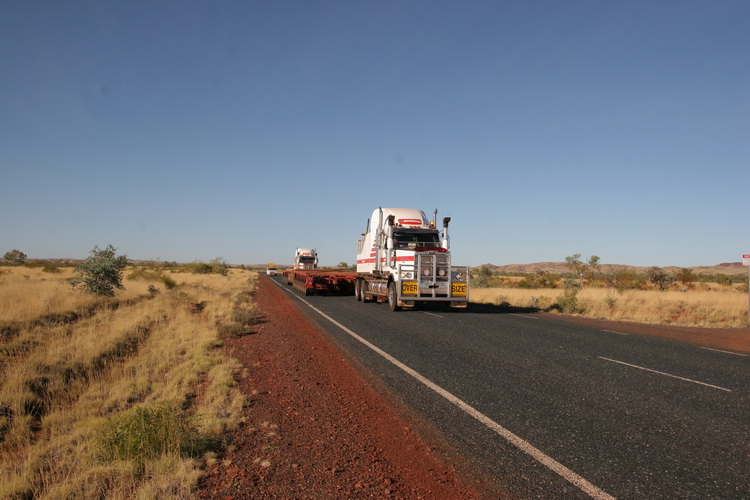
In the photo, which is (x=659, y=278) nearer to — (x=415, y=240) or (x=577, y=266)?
(x=577, y=266)

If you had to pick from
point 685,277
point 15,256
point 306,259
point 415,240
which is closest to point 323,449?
point 415,240

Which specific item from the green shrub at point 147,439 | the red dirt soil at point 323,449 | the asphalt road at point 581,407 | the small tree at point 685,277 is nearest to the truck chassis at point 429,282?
the asphalt road at point 581,407

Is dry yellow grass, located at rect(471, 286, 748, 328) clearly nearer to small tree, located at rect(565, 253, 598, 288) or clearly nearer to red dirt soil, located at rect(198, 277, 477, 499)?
red dirt soil, located at rect(198, 277, 477, 499)

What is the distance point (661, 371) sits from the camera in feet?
25.2

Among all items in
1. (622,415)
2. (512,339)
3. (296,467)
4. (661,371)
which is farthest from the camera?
(512,339)

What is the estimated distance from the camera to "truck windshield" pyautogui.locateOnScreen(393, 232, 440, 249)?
18.4m

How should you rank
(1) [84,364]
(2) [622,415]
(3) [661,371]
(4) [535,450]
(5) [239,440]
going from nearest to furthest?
1. (4) [535,450]
2. (5) [239,440]
3. (2) [622,415]
4. (3) [661,371]
5. (1) [84,364]

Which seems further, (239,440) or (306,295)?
(306,295)

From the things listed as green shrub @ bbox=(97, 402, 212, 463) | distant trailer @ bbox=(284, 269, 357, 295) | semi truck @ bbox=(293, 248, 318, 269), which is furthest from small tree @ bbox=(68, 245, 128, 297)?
semi truck @ bbox=(293, 248, 318, 269)

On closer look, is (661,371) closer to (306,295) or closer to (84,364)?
(84,364)

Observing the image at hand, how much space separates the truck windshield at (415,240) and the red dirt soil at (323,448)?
428 inches

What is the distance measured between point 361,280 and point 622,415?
59.8 feet

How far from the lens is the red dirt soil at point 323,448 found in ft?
11.6

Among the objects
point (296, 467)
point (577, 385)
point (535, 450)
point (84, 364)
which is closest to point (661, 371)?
point (577, 385)
